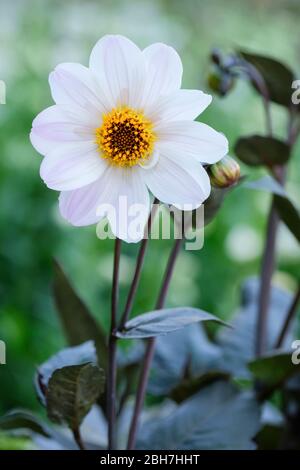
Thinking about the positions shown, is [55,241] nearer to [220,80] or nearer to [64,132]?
[220,80]

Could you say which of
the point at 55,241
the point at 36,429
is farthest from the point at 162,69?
the point at 55,241

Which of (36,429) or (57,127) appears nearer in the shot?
(57,127)

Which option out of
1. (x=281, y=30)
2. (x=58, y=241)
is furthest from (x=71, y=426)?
(x=281, y=30)

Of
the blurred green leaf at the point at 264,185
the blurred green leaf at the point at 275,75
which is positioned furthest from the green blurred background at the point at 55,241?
the blurred green leaf at the point at 264,185

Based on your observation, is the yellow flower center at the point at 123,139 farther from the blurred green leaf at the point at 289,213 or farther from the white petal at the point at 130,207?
the blurred green leaf at the point at 289,213

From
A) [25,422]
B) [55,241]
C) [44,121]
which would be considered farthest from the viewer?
[55,241]

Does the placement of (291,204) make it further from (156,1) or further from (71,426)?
(156,1)

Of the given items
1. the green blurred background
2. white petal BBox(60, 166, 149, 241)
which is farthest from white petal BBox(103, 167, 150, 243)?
the green blurred background
